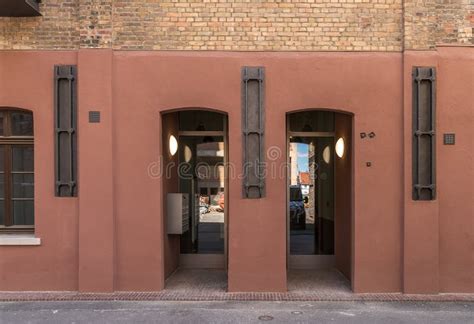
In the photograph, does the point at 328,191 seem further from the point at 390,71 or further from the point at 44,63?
the point at 44,63

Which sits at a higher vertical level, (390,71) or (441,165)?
(390,71)

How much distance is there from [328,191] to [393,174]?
81.1 inches

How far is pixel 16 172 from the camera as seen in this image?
7.96 m

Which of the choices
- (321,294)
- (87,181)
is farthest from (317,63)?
(87,181)

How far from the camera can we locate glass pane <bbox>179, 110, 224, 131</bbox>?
9.16 metres

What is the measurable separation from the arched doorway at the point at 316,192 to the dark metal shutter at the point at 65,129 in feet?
13.3

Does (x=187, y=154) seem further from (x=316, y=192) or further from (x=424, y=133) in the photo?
(x=424, y=133)

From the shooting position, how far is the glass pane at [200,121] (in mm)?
9164

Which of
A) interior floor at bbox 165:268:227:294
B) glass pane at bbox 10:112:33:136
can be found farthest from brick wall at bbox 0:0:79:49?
interior floor at bbox 165:268:227:294

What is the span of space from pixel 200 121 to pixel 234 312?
407cm

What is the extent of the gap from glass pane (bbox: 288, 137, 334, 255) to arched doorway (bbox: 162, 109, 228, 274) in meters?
1.47

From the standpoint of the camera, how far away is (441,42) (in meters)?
7.59

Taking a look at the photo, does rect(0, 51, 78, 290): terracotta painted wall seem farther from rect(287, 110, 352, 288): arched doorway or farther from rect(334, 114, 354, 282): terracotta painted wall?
rect(334, 114, 354, 282): terracotta painted wall

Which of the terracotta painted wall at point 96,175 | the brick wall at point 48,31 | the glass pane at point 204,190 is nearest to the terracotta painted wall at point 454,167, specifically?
the glass pane at point 204,190
